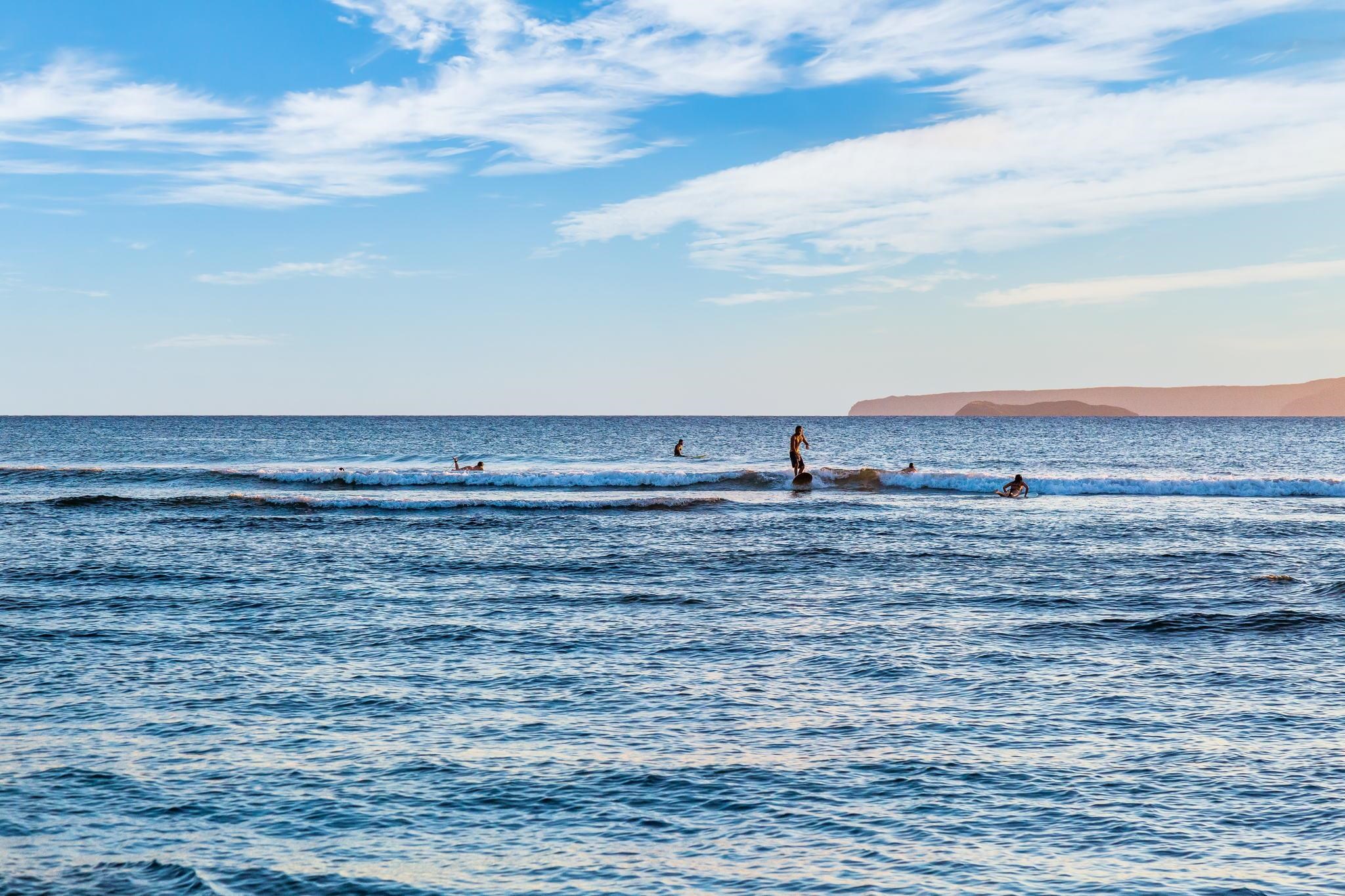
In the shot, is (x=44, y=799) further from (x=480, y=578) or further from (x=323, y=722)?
(x=480, y=578)

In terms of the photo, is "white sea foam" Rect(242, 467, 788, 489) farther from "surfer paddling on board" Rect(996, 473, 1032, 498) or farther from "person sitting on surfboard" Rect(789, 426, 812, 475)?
"surfer paddling on board" Rect(996, 473, 1032, 498)

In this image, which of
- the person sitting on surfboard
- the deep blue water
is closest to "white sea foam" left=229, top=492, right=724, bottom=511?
the person sitting on surfboard

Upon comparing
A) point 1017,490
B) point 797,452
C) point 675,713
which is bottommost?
A: point 675,713

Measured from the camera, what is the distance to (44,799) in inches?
352

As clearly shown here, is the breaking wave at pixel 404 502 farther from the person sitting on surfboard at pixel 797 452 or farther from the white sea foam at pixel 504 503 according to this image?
the person sitting on surfboard at pixel 797 452

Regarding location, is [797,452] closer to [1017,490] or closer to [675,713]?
[1017,490]

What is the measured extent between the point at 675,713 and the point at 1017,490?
33.8 m

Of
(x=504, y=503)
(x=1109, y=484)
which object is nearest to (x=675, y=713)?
(x=504, y=503)

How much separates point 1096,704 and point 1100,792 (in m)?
2.93

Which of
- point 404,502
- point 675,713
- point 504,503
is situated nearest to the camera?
point 675,713

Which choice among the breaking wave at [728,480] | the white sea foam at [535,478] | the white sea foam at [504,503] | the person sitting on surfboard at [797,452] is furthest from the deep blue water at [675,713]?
the white sea foam at [535,478]

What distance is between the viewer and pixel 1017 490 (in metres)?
42.2

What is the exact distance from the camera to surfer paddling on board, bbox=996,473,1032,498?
42188mm

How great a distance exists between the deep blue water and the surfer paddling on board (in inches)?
503
